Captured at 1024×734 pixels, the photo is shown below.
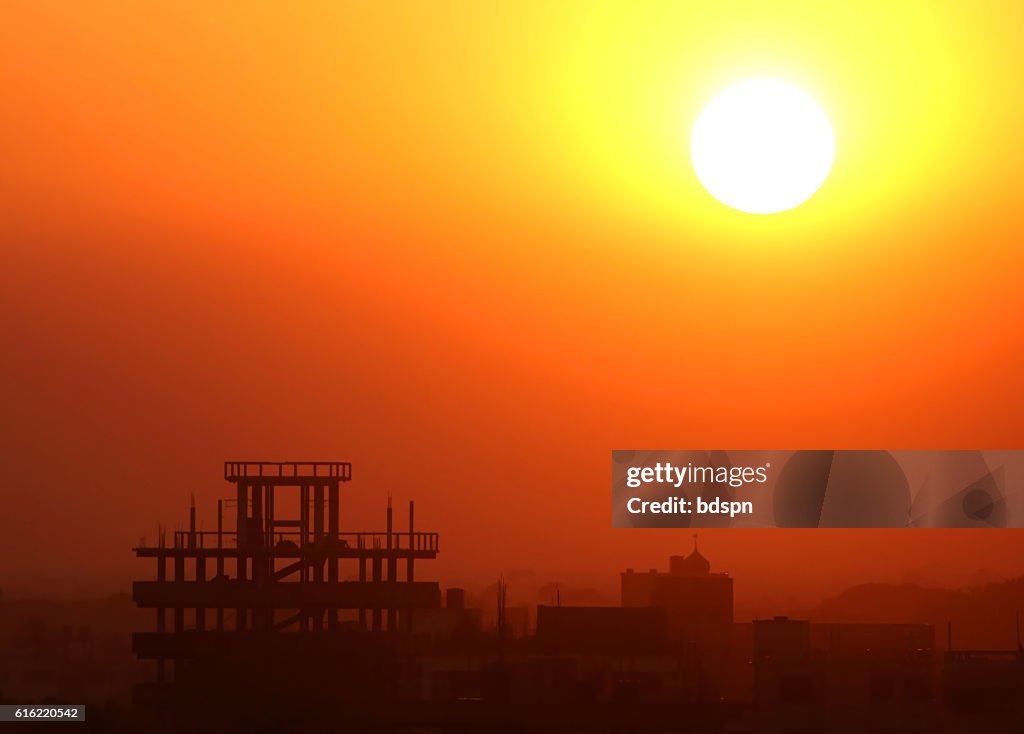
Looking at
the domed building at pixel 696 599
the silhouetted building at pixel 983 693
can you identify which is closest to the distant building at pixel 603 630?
the domed building at pixel 696 599

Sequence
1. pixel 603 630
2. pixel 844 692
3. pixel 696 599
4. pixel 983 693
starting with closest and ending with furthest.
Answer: pixel 983 693
pixel 844 692
pixel 603 630
pixel 696 599

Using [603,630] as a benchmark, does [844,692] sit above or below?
below

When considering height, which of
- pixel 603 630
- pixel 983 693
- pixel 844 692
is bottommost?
pixel 844 692

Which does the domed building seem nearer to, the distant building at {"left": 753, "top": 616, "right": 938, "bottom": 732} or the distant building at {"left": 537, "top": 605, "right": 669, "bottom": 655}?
the distant building at {"left": 537, "top": 605, "right": 669, "bottom": 655}

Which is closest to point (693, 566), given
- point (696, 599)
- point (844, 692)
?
point (696, 599)

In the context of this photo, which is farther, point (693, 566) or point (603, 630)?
point (693, 566)

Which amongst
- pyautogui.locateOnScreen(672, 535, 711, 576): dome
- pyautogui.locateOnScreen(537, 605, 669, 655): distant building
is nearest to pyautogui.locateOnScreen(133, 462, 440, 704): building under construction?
pyautogui.locateOnScreen(537, 605, 669, 655): distant building

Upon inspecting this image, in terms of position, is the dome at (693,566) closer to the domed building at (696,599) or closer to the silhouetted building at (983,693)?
the domed building at (696,599)

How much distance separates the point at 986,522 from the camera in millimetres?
74438

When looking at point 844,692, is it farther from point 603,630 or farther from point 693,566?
point 693,566

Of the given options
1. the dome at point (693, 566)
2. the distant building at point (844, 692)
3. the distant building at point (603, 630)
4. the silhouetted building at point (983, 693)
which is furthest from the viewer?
the dome at point (693, 566)

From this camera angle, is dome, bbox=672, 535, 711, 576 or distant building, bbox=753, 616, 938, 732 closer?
distant building, bbox=753, 616, 938, 732

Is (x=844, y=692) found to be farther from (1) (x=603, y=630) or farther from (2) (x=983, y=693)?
(1) (x=603, y=630)

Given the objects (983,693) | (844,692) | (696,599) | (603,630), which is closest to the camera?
(983,693)
